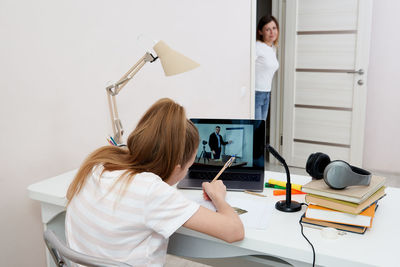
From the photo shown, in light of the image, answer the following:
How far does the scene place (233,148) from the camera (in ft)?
5.40

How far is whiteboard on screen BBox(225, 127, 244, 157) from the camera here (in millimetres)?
1638

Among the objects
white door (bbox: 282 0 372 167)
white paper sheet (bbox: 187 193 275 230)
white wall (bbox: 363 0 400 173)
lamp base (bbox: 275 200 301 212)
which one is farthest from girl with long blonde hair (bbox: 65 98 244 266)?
white wall (bbox: 363 0 400 173)

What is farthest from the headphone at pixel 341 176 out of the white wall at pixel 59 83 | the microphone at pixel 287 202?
the white wall at pixel 59 83

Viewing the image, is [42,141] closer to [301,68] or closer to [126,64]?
[126,64]

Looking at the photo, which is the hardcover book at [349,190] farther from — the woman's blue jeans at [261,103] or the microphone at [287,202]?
the woman's blue jeans at [261,103]

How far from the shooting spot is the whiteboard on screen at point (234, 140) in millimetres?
1638

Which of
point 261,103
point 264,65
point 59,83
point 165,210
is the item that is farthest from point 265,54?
point 165,210

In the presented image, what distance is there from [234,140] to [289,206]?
401 millimetres

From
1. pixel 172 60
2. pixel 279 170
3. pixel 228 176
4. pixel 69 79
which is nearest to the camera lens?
pixel 172 60

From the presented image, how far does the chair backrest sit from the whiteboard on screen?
0.80 metres

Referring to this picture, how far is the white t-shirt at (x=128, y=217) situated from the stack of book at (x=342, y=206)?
400 mm

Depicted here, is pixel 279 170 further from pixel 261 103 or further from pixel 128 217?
pixel 128 217

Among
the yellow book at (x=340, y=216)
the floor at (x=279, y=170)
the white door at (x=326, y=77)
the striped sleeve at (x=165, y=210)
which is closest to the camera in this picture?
the striped sleeve at (x=165, y=210)

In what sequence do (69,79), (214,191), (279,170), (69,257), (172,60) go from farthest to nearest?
1. (279,170)
2. (69,79)
3. (172,60)
4. (214,191)
5. (69,257)
